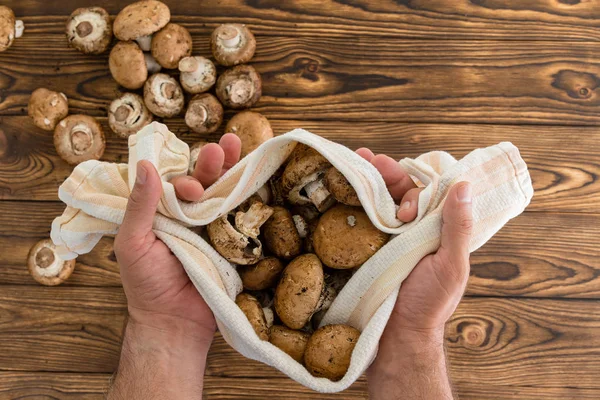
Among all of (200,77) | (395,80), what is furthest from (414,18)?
(200,77)

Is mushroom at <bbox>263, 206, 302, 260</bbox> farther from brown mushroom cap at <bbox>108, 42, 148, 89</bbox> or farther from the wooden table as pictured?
brown mushroom cap at <bbox>108, 42, 148, 89</bbox>

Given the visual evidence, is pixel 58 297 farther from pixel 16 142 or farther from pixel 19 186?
pixel 16 142

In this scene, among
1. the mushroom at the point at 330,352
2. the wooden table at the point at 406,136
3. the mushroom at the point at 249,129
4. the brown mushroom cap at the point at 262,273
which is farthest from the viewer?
the wooden table at the point at 406,136

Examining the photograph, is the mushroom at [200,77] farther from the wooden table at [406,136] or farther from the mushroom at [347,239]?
the mushroom at [347,239]

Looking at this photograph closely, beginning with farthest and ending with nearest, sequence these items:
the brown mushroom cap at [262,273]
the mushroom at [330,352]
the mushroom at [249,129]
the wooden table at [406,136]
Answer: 1. the wooden table at [406,136]
2. the mushroom at [249,129]
3. the brown mushroom cap at [262,273]
4. the mushroom at [330,352]

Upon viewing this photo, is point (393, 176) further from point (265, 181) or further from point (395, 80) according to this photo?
point (395, 80)

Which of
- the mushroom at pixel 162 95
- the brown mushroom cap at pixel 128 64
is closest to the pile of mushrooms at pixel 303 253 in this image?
the mushroom at pixel 162 95
